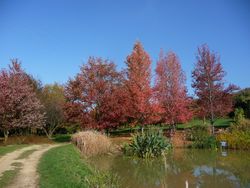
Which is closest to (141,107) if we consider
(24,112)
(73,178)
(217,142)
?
(217,142)

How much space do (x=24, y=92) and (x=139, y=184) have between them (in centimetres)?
1887

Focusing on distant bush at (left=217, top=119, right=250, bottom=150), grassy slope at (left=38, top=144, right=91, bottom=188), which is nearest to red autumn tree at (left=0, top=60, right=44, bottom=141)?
grassy slope at (left=38, top=144, right=91, bottom=188)

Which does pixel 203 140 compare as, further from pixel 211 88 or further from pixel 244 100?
pixel 244 100

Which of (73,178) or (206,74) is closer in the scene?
(73,178)

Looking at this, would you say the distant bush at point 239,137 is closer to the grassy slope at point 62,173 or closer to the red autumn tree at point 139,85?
the red autumn tree at point 139,85

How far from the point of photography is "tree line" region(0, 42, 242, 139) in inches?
1092

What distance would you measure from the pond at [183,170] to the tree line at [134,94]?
895 cm

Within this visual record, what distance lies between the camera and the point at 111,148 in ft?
72.1

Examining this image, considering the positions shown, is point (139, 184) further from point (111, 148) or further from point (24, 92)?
point (24, 92)

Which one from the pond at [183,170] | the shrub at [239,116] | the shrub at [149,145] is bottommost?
the pond at [183,170]

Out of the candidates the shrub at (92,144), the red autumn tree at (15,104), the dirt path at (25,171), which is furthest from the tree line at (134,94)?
the dirt path at (25,171)

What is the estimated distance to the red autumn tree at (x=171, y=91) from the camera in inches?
1147

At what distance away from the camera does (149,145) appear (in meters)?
19.2

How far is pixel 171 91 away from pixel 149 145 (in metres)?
11.2
